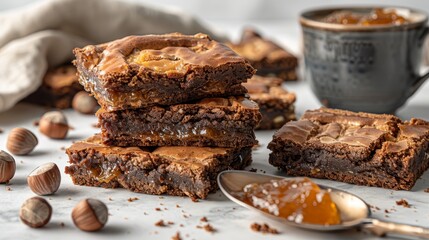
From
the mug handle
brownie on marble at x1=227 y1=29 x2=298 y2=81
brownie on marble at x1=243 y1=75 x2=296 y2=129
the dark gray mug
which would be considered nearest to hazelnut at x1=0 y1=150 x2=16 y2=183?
brownie on marble at x1=243 y1=75 x2=296 y2=129

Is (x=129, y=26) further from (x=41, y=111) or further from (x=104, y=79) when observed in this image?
(x=104, y=79)

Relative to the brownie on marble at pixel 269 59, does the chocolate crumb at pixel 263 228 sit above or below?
below

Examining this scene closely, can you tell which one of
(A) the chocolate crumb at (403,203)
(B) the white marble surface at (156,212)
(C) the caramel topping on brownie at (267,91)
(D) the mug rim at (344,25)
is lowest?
(A) the chocolate crumb at (403,203)

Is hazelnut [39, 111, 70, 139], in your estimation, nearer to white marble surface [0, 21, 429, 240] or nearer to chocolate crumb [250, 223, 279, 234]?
white marble surface [0, 21, 429, 240]

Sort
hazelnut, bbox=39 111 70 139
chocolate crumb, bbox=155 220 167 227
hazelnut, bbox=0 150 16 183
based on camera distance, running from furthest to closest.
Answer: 1. hazelnut, bbox=39 111 70 139
2. hazelnut, bbox=0 150 16 183
3. chocolate crumb, bbox=155 220 167 227

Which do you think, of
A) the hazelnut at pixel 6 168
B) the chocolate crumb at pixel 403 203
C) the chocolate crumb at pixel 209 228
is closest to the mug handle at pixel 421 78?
the chocolate crumb at pixel 403 203

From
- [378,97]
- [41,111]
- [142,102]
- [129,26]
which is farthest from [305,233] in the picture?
[129,26]

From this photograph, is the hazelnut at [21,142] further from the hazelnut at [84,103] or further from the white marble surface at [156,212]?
the hazelnut at [84,103]
